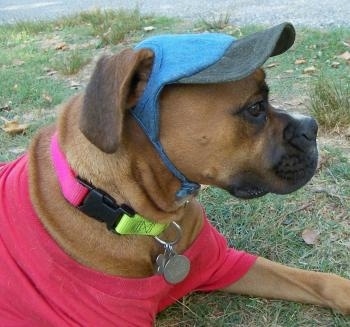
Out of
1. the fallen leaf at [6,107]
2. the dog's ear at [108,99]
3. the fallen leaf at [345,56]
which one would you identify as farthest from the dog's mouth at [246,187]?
the fallen leaf at [6,107]

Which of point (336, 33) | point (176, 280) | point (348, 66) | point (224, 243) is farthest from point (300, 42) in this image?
point (176, 280)

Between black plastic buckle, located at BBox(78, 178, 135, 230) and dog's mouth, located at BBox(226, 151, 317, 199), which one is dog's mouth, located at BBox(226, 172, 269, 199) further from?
black plastic buckle, located at BBox(78, 178, 135, 230)

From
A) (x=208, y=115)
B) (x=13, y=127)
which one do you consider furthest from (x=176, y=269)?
(x=13, y=127)

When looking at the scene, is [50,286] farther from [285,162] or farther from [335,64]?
[335,64]

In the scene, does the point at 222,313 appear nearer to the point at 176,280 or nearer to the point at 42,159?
the point at 176,280

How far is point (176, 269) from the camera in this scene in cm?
251

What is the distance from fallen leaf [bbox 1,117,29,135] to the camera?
15.1 feet

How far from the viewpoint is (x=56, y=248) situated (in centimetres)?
235

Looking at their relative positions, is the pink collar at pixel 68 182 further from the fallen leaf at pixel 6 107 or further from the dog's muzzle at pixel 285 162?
the fallen leaf at pixel 6 107

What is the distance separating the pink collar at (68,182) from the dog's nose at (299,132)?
0.77 m

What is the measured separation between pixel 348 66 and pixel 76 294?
3177mm

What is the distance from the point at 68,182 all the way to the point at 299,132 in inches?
34.3

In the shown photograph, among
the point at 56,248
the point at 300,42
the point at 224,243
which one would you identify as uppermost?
the point at 56,248

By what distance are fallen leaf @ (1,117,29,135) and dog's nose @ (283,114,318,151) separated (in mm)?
2671
